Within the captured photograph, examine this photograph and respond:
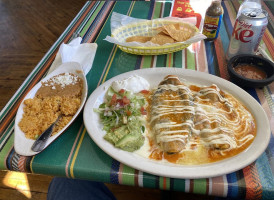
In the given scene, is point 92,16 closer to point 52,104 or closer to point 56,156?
point 52,104

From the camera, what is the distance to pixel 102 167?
42.7 inches

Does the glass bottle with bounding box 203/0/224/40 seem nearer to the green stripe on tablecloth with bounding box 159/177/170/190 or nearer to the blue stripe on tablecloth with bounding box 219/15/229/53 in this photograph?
the blue stripe on tablecloth with bounding box 219/15/229/53

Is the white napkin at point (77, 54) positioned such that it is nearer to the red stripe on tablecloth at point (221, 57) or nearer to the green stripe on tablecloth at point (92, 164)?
the green stripe on tablecloth at point (92, 164)

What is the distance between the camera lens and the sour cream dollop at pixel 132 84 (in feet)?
4.56

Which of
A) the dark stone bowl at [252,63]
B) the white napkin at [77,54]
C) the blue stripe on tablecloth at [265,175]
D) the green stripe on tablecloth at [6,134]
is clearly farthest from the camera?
the white napkin at [77,54]

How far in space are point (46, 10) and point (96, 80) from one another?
4010 mm

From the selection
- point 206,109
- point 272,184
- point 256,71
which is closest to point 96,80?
point 206,109

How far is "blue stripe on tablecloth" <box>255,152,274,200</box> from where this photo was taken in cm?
98

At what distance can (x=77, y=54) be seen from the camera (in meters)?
1.78

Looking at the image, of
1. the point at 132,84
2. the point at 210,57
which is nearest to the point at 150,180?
the point at 132,84

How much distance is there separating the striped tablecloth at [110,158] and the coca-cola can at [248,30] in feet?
0.52

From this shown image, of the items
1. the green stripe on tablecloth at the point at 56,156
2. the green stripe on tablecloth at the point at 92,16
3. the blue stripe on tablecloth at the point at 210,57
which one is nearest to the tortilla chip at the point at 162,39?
the blue stripe on tablecloth at the point at 210,57

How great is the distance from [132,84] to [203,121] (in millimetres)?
469

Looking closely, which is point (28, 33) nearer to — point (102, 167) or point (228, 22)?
point (228, 22)
